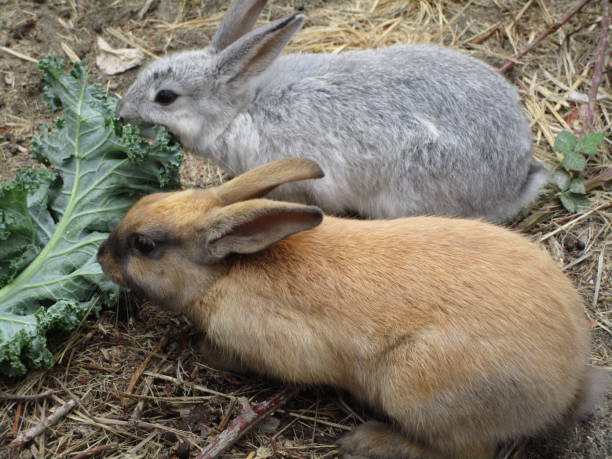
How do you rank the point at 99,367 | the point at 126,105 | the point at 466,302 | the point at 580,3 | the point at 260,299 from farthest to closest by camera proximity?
the point at 580,3
the point at 126,105
the point at 99,367
the point at 260,299
the point at 466,302

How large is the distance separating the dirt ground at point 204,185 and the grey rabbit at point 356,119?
0.66 meters

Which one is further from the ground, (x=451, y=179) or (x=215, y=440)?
(x=451, y=179)

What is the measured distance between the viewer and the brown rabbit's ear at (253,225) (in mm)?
3182

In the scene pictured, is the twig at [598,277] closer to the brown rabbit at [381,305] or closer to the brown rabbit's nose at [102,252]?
the brown rabbit at [381,305]

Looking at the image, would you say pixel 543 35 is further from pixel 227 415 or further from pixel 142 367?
pixel 142 367

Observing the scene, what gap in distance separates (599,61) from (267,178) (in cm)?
358

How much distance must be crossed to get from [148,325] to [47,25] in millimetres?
3775

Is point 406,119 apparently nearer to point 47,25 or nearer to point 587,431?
point 587,431

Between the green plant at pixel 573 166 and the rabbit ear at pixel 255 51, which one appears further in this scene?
the green plant at pixel 573 166

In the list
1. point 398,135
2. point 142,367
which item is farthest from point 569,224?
point 142,367

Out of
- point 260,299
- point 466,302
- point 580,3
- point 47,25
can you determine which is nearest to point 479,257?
point 466,302

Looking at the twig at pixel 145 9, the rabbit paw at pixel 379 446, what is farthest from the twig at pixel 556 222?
the twig at pixel 145 9

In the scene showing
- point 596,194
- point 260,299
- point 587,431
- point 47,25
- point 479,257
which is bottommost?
point 587,431

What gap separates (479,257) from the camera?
10.9 ft
